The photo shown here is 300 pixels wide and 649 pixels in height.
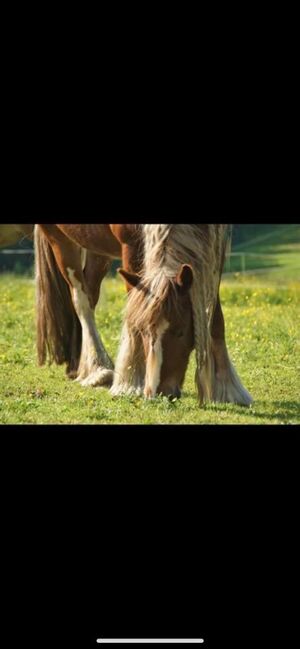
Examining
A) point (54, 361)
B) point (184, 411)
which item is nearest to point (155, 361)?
point (184, 411)

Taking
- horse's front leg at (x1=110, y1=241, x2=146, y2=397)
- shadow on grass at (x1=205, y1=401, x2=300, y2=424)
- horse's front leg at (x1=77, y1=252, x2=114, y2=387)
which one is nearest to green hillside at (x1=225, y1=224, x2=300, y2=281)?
horse's front leg at (x1=110, y1=241, x2=146, y2=397)

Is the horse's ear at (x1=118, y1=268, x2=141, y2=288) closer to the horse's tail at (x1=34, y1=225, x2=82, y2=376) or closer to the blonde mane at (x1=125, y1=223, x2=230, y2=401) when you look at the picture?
the blonde mane at (x1=125, y1=223, x2=230, y2=401)

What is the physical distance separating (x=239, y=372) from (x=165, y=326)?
2.02ft

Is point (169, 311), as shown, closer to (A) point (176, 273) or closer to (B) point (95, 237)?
(A) point (176, 273)

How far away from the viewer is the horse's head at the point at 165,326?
6375 mm

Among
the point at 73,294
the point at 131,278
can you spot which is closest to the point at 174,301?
the point at 131,278

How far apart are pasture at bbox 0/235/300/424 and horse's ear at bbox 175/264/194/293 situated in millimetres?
381

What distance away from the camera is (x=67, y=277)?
796 cm

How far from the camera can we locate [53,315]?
777 cm

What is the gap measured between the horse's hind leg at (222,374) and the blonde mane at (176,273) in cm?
14
